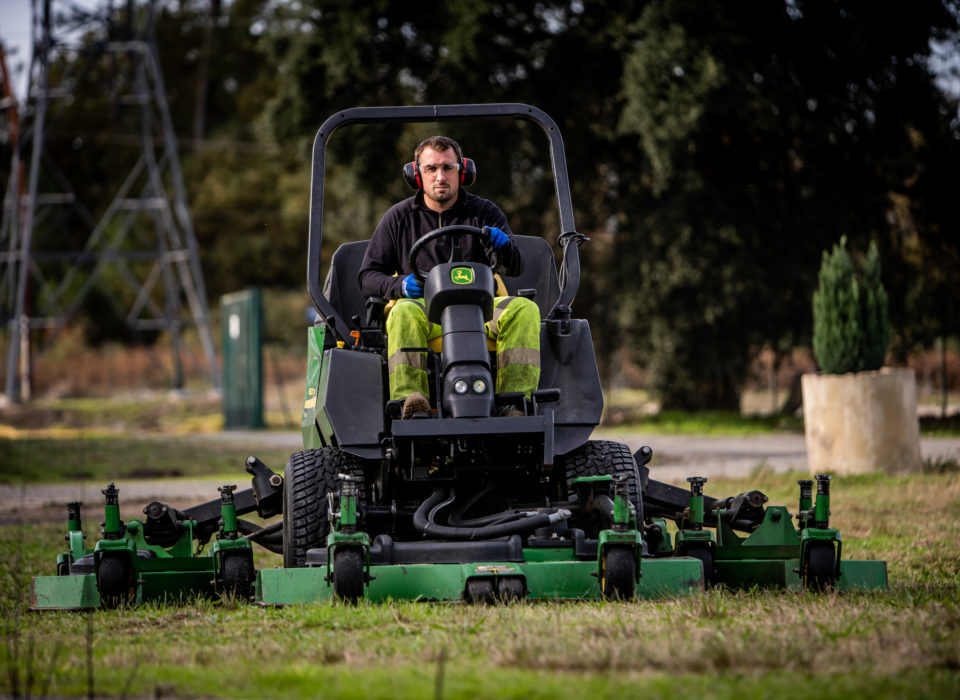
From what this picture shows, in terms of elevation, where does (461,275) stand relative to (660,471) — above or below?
above

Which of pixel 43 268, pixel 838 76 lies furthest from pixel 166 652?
pixel 43 268

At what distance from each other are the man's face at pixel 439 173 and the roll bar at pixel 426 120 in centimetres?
21

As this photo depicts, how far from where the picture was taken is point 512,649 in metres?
3.97

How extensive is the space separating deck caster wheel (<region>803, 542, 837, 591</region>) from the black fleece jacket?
1906 millimetres

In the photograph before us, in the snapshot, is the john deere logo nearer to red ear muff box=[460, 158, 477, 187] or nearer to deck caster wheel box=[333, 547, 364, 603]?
red ear muff box=[460, 158, 477, 187]

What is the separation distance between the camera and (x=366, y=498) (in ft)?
19.3

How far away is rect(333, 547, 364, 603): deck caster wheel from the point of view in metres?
5.05

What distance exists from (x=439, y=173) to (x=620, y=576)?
2329 millimetres

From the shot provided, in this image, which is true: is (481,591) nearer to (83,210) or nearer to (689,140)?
(689,140)

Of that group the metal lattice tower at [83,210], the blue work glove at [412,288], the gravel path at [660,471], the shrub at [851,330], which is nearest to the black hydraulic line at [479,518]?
the blue work glove at [412,288]

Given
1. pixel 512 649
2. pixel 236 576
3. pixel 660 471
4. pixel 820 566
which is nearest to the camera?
pixel 512 649

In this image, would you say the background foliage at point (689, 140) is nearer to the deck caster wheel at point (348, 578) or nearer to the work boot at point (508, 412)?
the work boot at point (508, 412)

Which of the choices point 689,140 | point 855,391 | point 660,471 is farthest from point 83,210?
point 855,391

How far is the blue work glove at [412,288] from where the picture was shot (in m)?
6.06
